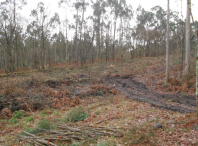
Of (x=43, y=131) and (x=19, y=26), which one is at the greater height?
(x=19, y=26)

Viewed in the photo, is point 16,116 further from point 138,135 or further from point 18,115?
point 138,135

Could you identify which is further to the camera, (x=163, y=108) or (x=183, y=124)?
(x=163, y=108)

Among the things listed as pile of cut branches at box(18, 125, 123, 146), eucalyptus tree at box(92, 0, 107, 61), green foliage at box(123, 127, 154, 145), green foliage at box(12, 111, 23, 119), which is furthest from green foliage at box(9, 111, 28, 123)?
eucalyptus tree at box(92, 0, 107, 61)

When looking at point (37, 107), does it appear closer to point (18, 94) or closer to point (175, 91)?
point (18, 94)

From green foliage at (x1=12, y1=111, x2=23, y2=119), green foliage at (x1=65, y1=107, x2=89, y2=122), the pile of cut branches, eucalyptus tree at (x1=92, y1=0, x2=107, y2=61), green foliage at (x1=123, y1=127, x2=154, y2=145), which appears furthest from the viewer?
eucalyptus tree at (x1=92, y1=0, x2=107, y2=61)

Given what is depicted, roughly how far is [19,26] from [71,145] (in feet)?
90.2

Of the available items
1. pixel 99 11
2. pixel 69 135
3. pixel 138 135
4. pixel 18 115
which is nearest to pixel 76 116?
pixel 69 135

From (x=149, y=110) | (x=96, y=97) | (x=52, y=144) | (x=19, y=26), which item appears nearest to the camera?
(x=52, y=144)

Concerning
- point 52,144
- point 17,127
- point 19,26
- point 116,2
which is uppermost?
point 116,2

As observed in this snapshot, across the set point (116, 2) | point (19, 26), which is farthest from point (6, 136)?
point (116, 2)

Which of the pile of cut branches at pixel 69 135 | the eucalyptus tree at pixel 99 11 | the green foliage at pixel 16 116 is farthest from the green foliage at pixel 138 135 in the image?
the eucalyptus tree at pixel 99 11

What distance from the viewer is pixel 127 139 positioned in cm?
490

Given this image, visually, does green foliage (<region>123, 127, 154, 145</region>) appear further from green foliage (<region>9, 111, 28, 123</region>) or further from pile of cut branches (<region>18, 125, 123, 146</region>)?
green foliage (<region>9, 111, 28, 123</region>)

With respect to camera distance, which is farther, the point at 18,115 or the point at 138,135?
the point at 18,115
